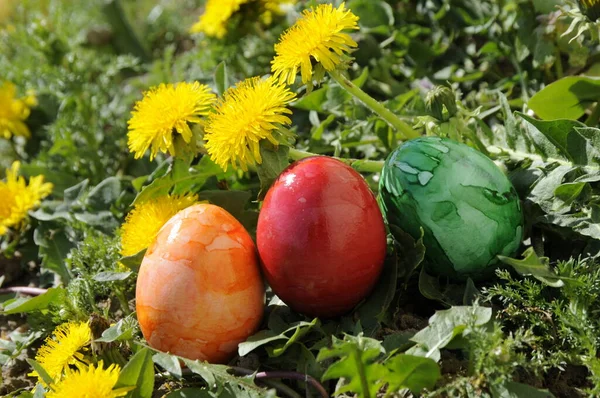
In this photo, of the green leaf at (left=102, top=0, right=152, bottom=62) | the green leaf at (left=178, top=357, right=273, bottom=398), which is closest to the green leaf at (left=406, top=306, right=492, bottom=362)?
the green leaf at (left=178, top=357, right=273, bottom=398)

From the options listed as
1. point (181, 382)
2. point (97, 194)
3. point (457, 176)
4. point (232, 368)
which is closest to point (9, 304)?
point (97, 194)

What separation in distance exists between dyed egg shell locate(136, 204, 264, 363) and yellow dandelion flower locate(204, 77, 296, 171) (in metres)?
0.17

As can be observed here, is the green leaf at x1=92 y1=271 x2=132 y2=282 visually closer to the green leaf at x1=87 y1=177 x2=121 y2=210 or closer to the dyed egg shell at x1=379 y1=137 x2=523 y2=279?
the green leaf at x1=87 y1=177 x2=121 y2=210

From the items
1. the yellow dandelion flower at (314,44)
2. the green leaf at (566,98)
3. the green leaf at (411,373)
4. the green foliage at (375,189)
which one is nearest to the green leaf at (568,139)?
the green foliage at (375,189)

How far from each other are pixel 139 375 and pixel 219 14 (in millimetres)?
1730

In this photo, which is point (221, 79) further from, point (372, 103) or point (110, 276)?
point (110, 276)

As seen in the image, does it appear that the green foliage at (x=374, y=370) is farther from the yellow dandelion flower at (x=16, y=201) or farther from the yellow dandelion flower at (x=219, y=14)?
the yellow dandelion flower at (x=219, y=14)

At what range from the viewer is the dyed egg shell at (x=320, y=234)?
1565mm

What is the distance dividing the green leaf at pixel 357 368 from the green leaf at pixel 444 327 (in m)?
0.11

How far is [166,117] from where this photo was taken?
1.80 m

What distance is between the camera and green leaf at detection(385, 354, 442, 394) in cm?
139

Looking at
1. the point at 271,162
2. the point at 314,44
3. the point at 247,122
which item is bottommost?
the point at 271,162

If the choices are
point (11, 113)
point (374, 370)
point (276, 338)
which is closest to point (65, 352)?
point (276, 338)

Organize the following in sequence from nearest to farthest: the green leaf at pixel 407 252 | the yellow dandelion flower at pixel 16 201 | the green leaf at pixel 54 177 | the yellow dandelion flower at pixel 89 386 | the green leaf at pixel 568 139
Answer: the yellow dandelion flower at pixel 89 386
the green leaf at pixel 407 252
the green leaf at pixel 568 139
the yellow dandelion flower at pixel 16 201
the green leaf at pixel 54 177
